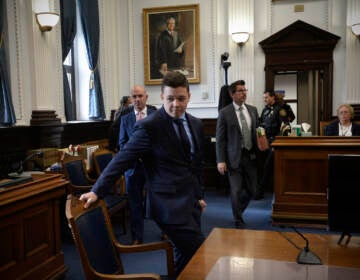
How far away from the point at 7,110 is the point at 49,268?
2.05 m

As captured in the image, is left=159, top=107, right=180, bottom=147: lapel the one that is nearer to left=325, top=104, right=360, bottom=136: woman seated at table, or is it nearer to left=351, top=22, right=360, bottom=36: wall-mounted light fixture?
left=325, top=104, right=360, bottom=136: woman seated at table

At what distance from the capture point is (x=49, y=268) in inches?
119

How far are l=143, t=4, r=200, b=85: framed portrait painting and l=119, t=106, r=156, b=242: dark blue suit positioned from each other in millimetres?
3388

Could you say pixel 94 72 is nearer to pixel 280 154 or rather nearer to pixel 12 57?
pixel 12 57

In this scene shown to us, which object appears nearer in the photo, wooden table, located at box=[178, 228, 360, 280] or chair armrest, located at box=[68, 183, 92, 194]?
wooden table, located at box=[178, 228, 360, 280]

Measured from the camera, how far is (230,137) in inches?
169

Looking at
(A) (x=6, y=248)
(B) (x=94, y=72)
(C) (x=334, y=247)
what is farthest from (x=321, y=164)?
(B) (x=94, y=72)

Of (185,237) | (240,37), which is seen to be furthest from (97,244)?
(240,37)

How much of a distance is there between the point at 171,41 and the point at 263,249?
19.3 feet

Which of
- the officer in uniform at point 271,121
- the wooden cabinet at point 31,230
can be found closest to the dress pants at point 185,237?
the wooden cabinet at point 31,230

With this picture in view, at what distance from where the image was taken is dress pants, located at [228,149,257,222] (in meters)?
4.32

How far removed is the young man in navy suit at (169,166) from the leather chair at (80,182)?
6.53 ft

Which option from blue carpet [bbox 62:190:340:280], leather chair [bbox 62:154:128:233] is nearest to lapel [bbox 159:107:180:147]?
blue carpet [bbox 62:190:340:280]

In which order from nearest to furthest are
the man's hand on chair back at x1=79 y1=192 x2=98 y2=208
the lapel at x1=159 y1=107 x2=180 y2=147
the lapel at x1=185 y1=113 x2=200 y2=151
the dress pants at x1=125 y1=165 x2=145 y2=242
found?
the man's hand on chair back at x1=79 y1=192 x2=98 y2=208 < the lapel at x1=159 y1=107 x2=180 y2=147 < the lapel at x1=185 y1=113 x2=200 y2=151 < the dress pants at x1=125 y1=165 x2=145 y2=242
